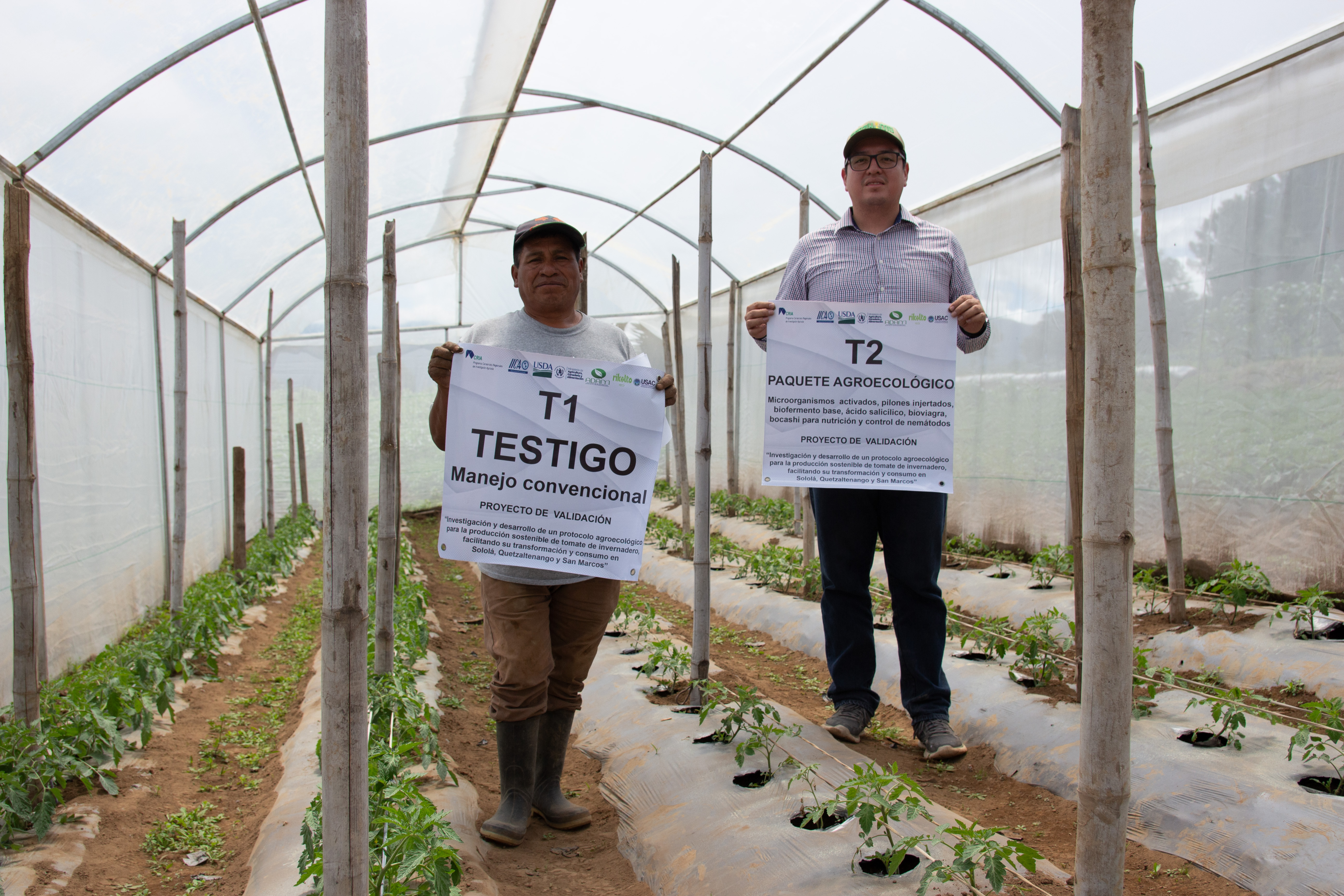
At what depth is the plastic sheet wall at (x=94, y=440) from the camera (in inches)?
183

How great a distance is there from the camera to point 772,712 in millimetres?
2885

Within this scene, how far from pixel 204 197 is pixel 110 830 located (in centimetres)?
544

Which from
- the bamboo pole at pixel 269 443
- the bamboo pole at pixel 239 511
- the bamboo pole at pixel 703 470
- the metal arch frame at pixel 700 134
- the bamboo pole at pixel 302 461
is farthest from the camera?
the bamboo pole at pixel 302 461

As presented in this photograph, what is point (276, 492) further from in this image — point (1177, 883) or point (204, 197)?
point (1177, 883)

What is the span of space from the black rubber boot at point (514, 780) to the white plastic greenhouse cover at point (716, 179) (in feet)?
9.70

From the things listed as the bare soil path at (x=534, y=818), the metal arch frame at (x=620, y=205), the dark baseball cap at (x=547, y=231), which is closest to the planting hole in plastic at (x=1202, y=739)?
the bare soil path at (x=534, y=818)

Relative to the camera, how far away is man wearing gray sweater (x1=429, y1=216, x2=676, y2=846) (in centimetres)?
243

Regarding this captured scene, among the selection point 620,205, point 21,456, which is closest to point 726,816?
point 21,456

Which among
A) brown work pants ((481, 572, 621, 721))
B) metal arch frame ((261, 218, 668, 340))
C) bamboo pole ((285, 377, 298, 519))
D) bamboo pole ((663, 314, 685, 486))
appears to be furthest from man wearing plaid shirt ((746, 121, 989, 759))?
bamboo pole ((285, 377, 298, 519))

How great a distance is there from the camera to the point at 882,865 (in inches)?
83.2

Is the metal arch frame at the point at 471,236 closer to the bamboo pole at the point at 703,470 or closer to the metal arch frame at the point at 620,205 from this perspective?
the metal arch frame at the point at 620,205

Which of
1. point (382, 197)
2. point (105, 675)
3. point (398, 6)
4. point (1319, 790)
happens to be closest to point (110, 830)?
point (105, 675)

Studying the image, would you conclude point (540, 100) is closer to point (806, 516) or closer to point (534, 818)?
point (806, 516)

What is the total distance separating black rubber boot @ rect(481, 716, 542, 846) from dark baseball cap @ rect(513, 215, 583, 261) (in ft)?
4.46
